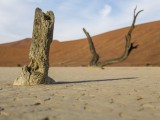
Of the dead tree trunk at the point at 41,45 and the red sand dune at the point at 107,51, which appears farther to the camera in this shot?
the red sand dune at the point at 107,51

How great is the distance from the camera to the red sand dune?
33688mm

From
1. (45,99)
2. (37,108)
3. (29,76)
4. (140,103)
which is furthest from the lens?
(29,76)

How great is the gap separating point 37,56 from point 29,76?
540 millimetres

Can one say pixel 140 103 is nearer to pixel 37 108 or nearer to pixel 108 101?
pixel 108 101

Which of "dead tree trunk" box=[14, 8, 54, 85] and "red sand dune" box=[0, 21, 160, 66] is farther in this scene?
"red sand dune" box=[0, 21, 160, 66]

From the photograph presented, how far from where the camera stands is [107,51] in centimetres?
4078

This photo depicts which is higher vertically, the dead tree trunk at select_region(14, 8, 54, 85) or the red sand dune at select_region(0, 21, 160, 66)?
the red sand dune at select_region(0, 21, 160, 66)

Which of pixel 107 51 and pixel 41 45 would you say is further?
pixel 107 51

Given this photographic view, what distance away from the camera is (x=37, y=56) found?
8422mm

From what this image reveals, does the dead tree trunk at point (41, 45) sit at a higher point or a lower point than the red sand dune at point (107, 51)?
lower

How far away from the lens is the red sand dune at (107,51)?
3369 centimetres

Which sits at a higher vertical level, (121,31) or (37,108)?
(121,31)

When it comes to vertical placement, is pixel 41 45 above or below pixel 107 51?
below

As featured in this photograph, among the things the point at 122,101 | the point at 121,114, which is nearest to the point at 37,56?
the point at 122,101
